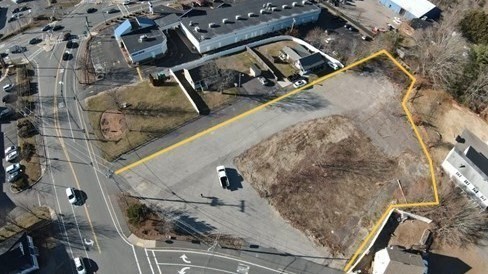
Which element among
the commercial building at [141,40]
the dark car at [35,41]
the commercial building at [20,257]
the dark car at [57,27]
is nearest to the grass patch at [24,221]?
the commercial building at [20,257]

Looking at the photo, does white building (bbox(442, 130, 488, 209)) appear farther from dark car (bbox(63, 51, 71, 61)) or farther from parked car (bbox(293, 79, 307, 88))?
dark car (bbox(63, 51, 71, 61))

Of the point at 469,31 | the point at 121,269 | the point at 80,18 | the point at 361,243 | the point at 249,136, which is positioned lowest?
the point at 121,269

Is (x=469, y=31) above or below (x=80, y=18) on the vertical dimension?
above

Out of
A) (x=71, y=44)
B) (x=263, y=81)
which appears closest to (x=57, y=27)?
(x=71, y=44)

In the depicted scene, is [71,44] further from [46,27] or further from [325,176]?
[325,176]

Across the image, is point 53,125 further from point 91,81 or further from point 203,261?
point 203,261

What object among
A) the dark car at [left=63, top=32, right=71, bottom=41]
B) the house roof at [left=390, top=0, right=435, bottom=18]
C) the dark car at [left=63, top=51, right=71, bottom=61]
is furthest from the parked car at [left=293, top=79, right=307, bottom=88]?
the dark car at [left=63, top=32, right=71, bottom=41]

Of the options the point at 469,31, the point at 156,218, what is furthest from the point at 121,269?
the point at 469,31
